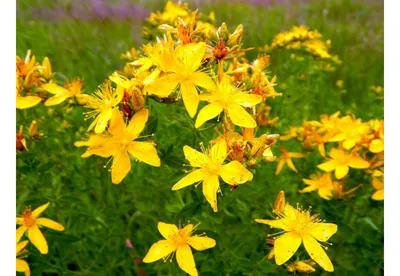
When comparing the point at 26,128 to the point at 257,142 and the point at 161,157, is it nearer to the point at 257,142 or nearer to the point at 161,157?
the point at 161,157

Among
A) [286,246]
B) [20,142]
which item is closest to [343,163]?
[286,246]

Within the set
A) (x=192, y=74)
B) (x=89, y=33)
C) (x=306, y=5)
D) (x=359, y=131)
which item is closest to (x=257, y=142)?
(x=192, y=74)

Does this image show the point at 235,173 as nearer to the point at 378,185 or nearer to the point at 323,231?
the point at 323,231

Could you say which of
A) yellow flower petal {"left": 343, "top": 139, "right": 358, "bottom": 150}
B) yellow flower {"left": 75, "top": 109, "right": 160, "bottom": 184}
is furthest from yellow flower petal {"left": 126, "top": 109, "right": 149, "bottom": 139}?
yellow flower petal {"left": 343, "top": 139, "right": 358, "bottom": 150}

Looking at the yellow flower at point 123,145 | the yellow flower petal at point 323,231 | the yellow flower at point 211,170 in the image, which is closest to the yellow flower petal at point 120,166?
the yellow flower at point 123,145

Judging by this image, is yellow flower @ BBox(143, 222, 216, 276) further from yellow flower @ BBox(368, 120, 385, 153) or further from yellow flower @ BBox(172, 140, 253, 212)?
yellow flower @ BBox(368, 120, 385, 153)

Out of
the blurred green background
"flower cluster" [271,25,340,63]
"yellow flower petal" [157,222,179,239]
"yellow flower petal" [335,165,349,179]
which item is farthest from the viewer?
"flower cluster" [271,25,340,63]

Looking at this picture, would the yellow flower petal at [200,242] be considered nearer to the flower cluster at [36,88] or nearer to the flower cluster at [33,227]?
the flower cluster at [33,227]
